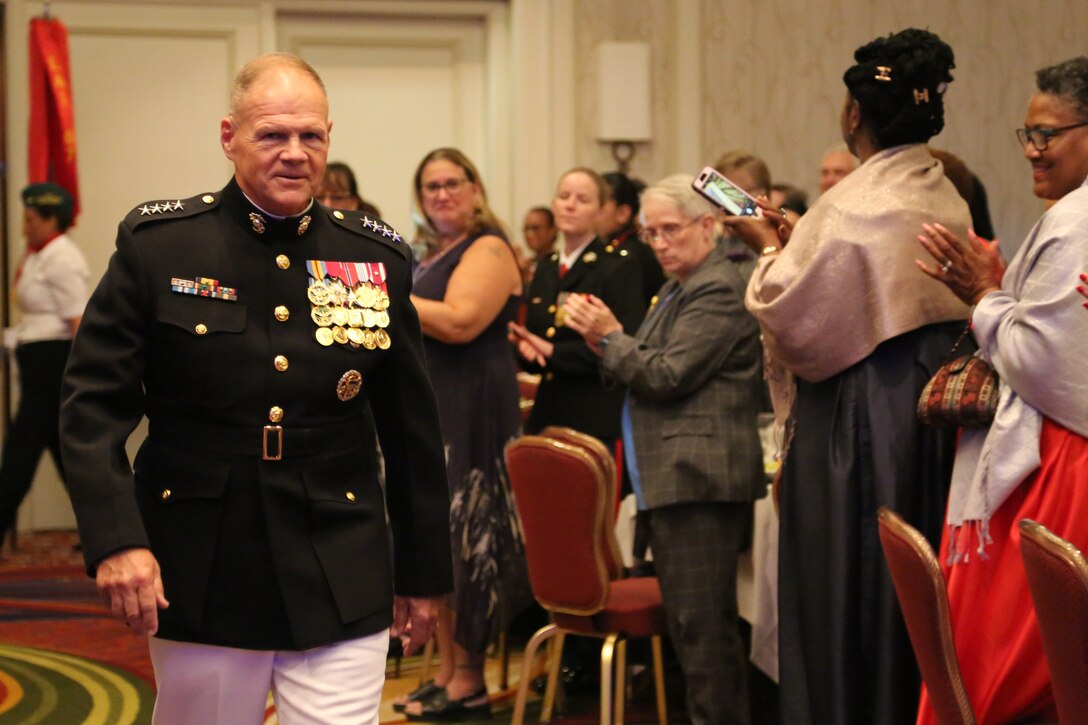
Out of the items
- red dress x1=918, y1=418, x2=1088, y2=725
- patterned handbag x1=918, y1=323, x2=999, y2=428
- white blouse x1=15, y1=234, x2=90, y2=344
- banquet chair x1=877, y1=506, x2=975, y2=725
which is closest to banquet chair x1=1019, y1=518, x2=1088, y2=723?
banquet chair x1=877, y1=506, x2=975, y2=725

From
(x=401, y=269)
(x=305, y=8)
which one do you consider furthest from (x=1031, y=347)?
(x=305, y=8)

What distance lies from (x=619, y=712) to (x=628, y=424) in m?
0.75

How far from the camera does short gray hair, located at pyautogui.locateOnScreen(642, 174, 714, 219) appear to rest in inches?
143

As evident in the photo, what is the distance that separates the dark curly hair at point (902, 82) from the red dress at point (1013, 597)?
75 cm

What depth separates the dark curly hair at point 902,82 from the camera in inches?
113

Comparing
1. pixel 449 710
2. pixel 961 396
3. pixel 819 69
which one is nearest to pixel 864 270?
pixel 961 396

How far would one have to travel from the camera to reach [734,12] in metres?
7.28

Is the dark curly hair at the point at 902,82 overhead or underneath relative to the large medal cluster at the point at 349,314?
overhead

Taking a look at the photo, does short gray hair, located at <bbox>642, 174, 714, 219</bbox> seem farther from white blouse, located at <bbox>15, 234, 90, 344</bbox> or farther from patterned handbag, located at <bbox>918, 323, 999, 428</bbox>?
white blouse, located at <bbox>15, 234, 90, 344</bbox>

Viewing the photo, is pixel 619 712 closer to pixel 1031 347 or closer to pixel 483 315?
pixel 483 315

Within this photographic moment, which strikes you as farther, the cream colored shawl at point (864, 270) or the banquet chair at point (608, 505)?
the banquet chair at point (608, 505)

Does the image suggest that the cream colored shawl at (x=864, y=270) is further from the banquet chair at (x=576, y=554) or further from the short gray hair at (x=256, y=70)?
the short gray hair at (x=256, y=70)

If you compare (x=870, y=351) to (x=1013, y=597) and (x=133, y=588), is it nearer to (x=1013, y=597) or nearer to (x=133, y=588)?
(x=1013, y=597)

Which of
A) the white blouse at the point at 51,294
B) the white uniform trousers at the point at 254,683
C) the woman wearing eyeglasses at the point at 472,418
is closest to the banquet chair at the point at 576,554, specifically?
the woman wearing eyeglasses at the point at 472,418
